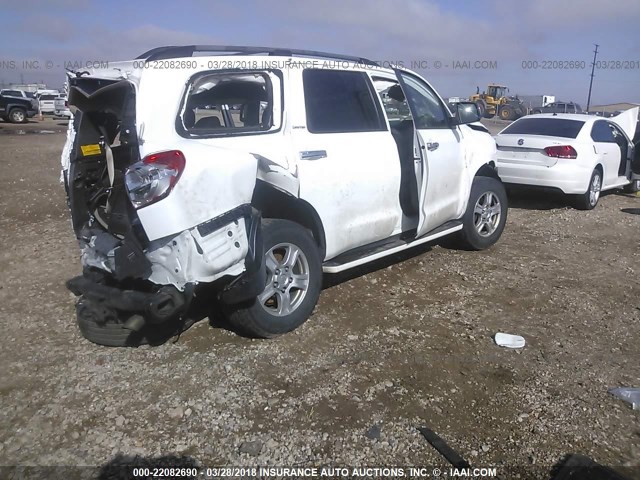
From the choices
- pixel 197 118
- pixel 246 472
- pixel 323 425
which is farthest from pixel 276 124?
pixel 246 472

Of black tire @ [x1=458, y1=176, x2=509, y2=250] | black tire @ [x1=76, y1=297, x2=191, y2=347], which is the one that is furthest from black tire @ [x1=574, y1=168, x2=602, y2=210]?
black tire @ [x1=76, y1=297, x2=191, y2=347]

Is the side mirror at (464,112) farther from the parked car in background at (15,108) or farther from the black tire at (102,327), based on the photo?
the parked car in background at (15,108)

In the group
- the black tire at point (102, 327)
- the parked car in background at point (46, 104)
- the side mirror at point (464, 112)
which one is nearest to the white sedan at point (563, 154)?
the side mirror at point (464, 112)

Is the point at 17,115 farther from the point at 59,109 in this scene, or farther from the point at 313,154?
the point at 313,154

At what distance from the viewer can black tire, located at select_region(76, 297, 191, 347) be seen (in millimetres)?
3207

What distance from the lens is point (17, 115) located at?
2777cm

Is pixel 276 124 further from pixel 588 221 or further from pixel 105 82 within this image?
pixel 588 221

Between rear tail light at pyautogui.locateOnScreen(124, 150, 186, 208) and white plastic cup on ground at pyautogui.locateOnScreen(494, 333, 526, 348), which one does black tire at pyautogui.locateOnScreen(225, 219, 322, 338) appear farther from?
A: white plastic cup on ground at pyautogui.locateOnScreen(494, 333, 526, 348)

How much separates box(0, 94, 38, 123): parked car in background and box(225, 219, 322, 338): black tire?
95.8 ft

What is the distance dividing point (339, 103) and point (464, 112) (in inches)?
73.0

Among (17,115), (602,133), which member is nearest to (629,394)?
(602,133)

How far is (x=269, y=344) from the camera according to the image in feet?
12.2

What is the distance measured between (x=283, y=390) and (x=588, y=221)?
6254 millimetres

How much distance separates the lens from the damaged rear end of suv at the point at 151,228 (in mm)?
2850
